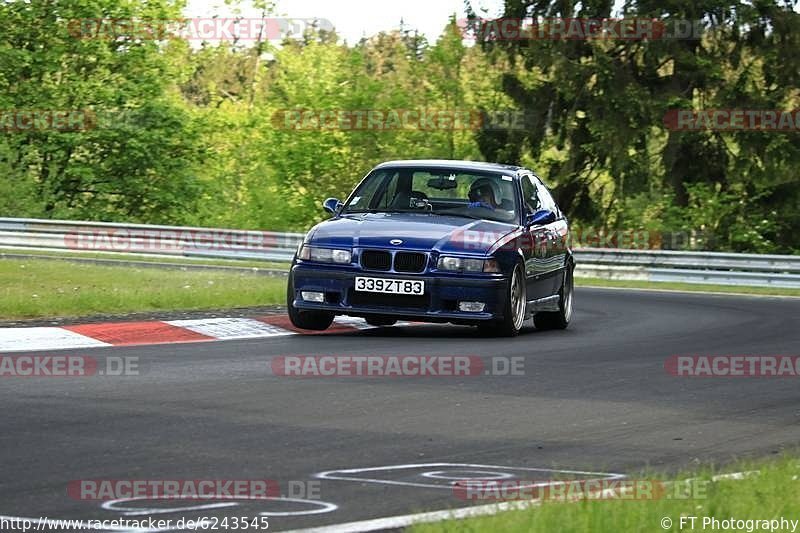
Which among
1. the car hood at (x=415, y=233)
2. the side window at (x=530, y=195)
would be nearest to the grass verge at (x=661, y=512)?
the car hood at (x=415, y=233)

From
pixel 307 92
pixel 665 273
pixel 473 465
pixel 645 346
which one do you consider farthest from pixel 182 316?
pixel 307 92

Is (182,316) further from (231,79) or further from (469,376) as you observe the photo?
(231,79)

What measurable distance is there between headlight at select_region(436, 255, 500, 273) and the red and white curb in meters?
1.54

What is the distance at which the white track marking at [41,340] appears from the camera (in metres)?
11.5

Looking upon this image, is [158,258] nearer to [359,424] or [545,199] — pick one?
[545,199]

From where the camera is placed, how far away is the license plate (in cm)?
1276

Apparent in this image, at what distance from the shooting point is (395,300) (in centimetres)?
1282

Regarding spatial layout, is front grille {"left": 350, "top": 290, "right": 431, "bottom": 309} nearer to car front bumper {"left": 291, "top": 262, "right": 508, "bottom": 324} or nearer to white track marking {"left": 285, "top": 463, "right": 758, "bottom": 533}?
car front bumper {"left": 291, "top": 262, "right": 508, "bottom": 324}

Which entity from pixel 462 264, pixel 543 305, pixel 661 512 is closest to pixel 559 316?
pixel 543 305

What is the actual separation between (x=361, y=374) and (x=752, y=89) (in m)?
30.2

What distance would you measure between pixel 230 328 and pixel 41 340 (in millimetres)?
2216

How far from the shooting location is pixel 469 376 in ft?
33.8

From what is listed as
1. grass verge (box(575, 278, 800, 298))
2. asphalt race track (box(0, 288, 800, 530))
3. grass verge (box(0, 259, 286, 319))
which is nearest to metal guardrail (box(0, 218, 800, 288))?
grass verge (box(575, 278, 800, 298))

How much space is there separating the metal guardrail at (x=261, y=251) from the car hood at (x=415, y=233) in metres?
16.2
